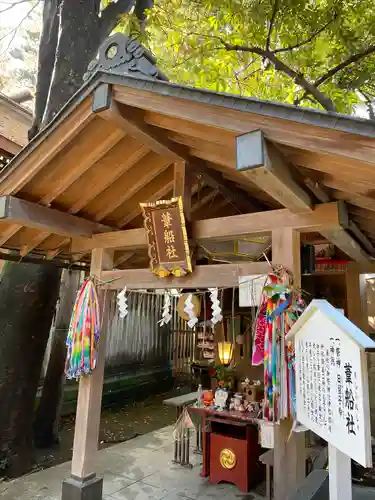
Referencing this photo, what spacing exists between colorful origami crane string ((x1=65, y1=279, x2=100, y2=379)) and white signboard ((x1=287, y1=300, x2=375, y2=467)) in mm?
2999

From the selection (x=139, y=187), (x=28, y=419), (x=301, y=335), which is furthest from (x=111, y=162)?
(x=28, y=419)

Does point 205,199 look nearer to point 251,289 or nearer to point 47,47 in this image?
point 251,289

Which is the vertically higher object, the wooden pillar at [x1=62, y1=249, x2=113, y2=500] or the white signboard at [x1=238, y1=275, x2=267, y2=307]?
the white signboard at [x1=238, y1=275, x2=267, y2=307]

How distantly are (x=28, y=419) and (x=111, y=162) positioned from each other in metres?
5.77

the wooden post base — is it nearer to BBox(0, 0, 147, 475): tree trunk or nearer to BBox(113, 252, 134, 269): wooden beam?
BBox(0, 0, 147, 475): tree trunk

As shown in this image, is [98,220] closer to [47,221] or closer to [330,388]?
[47,221]

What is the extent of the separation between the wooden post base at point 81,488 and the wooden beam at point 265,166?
4428mm

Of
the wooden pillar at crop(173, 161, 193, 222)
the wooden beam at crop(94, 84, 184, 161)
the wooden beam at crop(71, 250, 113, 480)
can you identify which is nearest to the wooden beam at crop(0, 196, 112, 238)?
the wooden beam at crop(71, 250, 113, 480)

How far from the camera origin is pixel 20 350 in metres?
7.32

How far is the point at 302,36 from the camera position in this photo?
695cm

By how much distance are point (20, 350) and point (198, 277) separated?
15.3 feet

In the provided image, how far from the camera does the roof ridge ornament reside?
11.8ft

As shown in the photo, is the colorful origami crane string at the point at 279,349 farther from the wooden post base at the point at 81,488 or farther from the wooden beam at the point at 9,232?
the wooden beam at the point at 9,232

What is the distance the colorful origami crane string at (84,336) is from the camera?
16.6 feet
